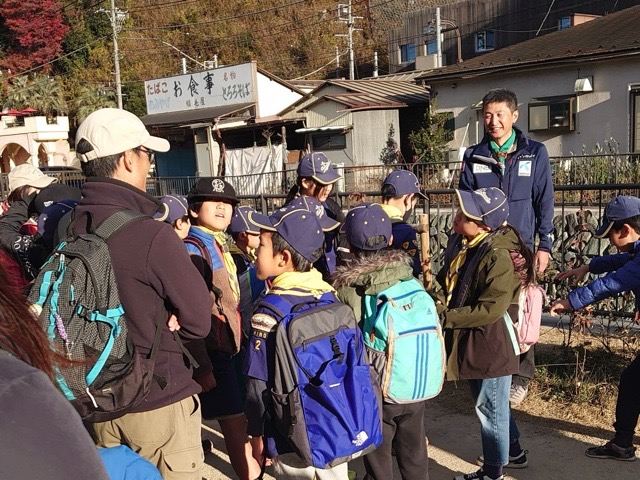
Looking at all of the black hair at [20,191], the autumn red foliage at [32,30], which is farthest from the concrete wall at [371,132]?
the autumn red foliage at [32,30]

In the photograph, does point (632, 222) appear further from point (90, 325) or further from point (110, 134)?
point (90, 325)

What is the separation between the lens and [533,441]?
4023 mm

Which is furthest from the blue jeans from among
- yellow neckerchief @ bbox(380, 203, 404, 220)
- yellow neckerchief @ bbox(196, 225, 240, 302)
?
yellow neckerchief @ bbox(196, 225, 240, 302)

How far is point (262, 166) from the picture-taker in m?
24.3

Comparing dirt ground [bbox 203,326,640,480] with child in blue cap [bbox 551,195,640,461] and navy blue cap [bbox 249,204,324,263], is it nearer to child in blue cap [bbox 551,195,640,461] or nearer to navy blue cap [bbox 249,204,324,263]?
child in blue cap [bbox 551,195,640,461]

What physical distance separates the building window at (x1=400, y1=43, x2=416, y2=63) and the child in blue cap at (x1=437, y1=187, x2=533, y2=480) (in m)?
38.8

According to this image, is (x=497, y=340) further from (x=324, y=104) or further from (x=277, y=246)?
(x=324, y=104)

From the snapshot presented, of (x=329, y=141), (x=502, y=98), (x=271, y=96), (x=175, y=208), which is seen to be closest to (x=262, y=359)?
(x=175, y=208)

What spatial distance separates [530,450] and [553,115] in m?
15.4

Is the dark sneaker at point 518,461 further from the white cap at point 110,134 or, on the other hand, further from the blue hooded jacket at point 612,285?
the white cap at point 110,134

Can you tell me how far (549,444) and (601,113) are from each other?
49.1ft

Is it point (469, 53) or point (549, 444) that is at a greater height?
point (469, 53)

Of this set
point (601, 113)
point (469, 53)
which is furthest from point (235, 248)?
point (469, 53)

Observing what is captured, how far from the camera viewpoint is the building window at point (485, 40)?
3641 cm
